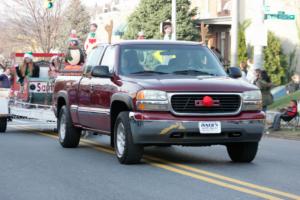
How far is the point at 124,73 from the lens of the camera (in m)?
12.4

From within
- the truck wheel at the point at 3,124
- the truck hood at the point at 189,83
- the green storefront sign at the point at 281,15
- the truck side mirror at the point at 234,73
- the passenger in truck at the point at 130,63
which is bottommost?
the truck wheel at the point at 3,124

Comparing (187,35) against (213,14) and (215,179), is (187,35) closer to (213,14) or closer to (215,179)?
(213,14)

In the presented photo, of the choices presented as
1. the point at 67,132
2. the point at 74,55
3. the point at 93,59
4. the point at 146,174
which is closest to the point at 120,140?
the point at 146,174

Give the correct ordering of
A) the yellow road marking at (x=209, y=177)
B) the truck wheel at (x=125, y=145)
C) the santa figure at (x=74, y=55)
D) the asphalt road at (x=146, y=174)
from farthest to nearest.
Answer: the santa figure at (x=74, y=55) → the truck wheel at (x=125, y=145) → the asphalt road at (x=146, y=174) → the yellow road marking at (x=209, y=177)

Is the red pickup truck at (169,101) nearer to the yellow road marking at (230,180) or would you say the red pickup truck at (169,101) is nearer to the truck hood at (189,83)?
the truck hood at (189,83)

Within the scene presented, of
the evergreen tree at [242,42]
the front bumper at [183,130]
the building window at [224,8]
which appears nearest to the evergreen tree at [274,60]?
the evergreen tree at [242,42]

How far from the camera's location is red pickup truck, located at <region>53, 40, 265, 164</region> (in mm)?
11203

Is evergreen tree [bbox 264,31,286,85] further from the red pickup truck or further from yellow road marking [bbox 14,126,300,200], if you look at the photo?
the red pickup truck

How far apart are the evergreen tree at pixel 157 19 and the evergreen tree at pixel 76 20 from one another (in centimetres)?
1630

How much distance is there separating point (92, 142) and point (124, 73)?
13.5 ft

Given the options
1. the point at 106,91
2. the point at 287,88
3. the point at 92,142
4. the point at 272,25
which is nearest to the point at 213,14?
the point at 272,25

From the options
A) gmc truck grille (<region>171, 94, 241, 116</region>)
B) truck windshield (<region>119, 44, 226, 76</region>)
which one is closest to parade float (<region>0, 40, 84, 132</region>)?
truck windshield (<region>119, 44, 226, 76</region>)

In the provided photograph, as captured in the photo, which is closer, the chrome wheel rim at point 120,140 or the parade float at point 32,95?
the chrome wheel rim at point 120,140

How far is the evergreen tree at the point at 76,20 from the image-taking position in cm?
5991
